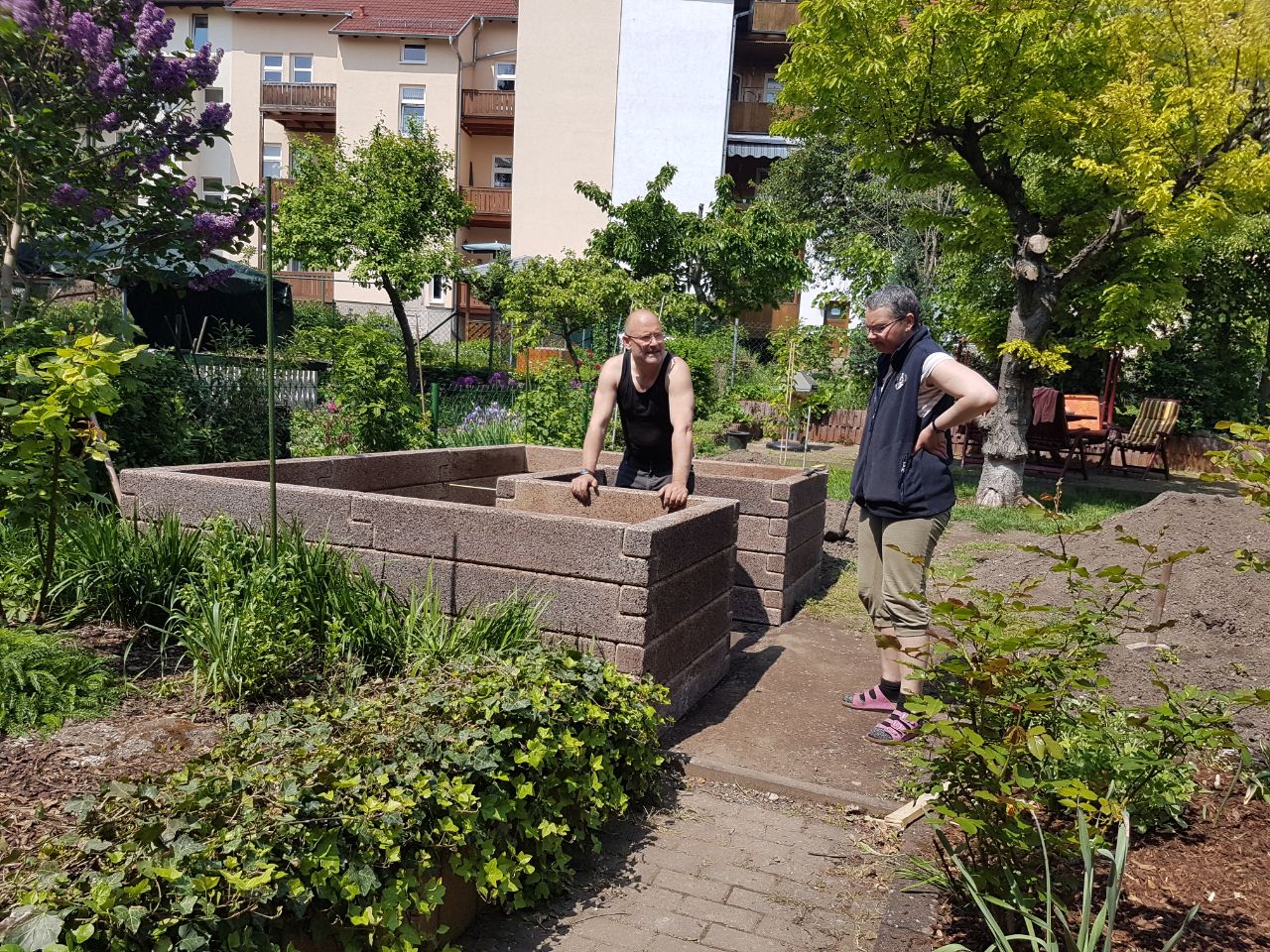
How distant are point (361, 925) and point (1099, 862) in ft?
6.82

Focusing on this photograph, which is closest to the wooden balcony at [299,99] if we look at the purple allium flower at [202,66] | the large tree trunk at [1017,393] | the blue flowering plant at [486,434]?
the blue flowering plant at [486,434]

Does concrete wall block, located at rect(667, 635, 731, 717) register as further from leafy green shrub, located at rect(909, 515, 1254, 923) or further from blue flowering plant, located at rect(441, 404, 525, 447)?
blue flowering plant, located at rect(441, 404, 525, 447)

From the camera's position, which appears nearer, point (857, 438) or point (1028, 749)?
point (1028, 749)

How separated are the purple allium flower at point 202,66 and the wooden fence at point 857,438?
11.7 meters

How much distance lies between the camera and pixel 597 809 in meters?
3.20

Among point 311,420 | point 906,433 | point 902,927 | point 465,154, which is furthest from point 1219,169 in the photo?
point 465,154

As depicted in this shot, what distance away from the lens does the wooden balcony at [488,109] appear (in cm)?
3234

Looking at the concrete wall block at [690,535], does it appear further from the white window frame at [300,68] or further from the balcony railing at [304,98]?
the white window frame at [300,68]

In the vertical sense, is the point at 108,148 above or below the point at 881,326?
above

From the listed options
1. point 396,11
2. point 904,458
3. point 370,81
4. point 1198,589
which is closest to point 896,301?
point 904,458

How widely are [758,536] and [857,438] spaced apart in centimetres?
1407

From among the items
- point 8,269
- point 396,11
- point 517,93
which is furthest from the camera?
point 396,11

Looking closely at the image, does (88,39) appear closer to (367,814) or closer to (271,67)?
(367,814)

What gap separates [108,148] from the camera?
657cm
